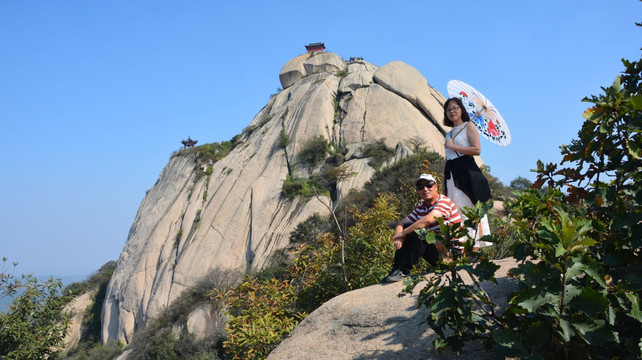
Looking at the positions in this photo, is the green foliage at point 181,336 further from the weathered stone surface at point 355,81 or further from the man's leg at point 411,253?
the weathered stone surface at point 355,81

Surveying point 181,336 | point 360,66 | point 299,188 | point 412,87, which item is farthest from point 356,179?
point 360,66

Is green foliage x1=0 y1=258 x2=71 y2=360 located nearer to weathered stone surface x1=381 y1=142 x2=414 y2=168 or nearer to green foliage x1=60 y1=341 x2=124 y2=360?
green foliage x1=60 y1=341 x2=124 y2=360

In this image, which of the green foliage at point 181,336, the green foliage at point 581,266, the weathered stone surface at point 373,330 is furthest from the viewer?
the green foliage at point 181,336

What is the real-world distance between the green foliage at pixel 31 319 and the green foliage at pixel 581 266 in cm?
1066

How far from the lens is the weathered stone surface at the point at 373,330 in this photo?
411 centimetres

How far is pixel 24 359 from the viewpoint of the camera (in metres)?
11.0

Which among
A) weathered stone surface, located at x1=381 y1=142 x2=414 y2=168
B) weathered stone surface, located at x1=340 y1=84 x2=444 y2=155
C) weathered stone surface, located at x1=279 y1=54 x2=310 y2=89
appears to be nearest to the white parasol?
weathered stone surface, located at x1=381 y1=142 x2=414 y2=168

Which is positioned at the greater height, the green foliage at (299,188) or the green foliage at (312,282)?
the green foliage at (299,188)

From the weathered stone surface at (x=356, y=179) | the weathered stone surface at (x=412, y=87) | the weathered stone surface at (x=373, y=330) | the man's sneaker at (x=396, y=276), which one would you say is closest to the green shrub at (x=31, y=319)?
the weathered stone surface at (x=373, y=330)

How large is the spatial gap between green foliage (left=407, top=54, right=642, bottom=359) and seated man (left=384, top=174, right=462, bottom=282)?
1.61 m

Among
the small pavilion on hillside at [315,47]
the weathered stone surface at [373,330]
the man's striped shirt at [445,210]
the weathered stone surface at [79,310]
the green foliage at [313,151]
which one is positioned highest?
the small pavilion on hillside at [315,47]

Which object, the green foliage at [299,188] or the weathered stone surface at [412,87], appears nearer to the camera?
the green foliage at [299,188]

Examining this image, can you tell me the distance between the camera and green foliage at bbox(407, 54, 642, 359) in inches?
98.5

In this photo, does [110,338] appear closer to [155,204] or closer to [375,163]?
[155,204]
